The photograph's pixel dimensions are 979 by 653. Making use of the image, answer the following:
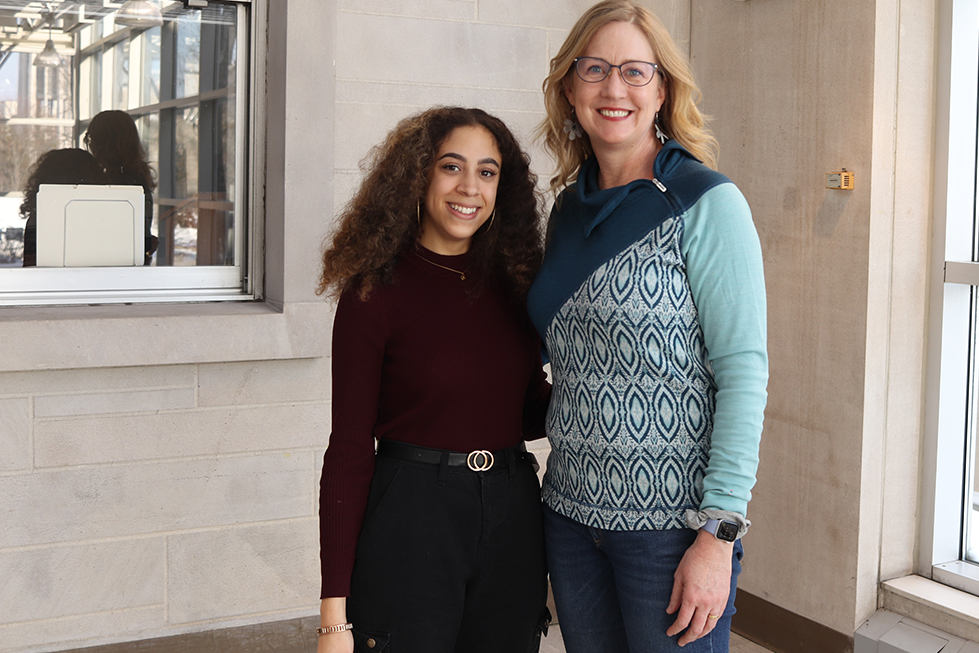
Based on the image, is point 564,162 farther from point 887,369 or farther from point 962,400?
point 962,400

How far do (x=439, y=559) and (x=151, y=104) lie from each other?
5.93ft

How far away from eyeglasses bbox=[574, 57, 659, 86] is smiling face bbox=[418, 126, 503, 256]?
7.9 inches

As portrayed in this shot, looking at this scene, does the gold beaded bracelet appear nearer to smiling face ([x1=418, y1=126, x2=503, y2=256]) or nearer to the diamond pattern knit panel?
the diamond pattern knit panel

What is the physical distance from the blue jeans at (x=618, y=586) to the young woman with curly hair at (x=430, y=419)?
6 cm

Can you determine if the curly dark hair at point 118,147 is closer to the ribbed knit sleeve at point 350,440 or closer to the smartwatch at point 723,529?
the ribbed knit sleeve at point 350,440

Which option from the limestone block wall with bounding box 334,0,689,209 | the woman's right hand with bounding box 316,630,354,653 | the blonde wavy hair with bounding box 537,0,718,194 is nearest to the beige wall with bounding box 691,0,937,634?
the limestone block wall with bounding box 334,0,689,209

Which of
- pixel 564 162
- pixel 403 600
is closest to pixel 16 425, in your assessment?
pixel 403 600

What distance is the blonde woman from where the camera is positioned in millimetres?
1324

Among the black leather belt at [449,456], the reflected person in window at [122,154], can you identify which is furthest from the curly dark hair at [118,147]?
the black leather belt at [449,456]

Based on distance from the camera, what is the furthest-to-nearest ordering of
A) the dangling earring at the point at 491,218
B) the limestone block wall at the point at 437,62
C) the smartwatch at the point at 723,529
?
1. the limestone block wall at the point at 437,62
2. the dangling earring at the point at 491,218
3. the smartwatch at the point at 723,529

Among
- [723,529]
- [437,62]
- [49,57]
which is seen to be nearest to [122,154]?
[49,57]

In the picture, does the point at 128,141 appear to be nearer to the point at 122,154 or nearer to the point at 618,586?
the point at 122,154

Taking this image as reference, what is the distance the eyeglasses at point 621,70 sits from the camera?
4.80ft

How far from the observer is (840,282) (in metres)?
2.64
